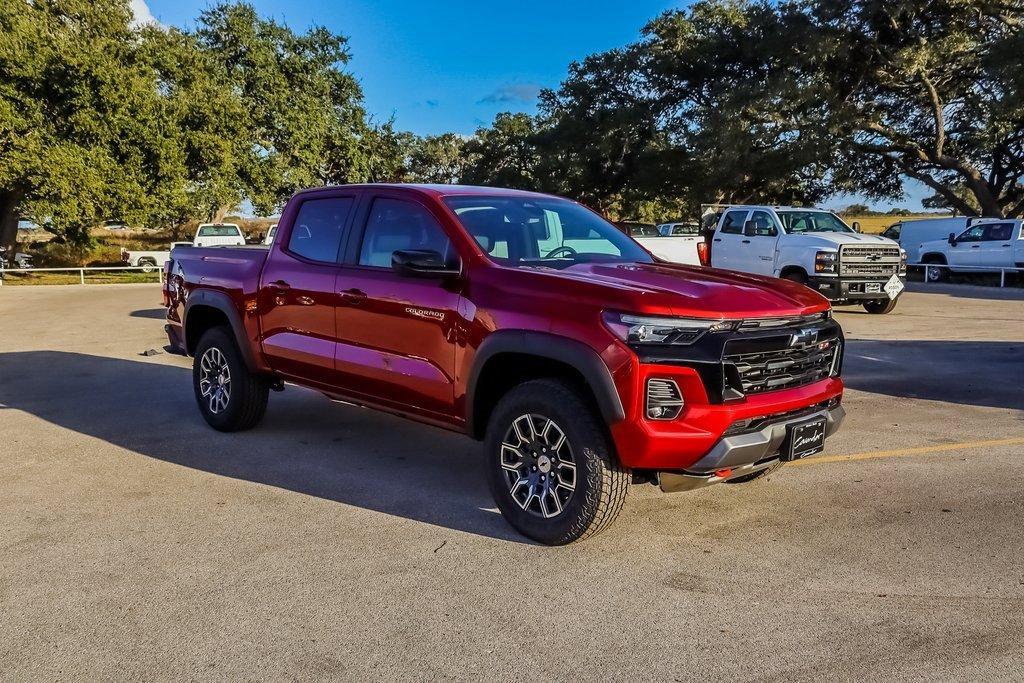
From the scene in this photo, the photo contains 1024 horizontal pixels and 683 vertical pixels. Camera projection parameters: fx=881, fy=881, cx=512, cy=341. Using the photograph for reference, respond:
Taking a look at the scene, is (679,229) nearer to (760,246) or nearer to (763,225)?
(763,225)

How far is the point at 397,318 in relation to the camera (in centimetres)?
520

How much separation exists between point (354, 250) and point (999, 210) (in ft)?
119

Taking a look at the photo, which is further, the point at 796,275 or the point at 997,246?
the point at 997,246

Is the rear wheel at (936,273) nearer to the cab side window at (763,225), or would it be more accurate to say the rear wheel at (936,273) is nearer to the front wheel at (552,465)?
the cab side window at (763,225)

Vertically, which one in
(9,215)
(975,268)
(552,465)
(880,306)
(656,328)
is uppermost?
(9,215)

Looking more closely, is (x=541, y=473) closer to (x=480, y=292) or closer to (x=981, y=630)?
(x=480, y=292)

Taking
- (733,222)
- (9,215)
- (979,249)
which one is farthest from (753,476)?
(9,215)

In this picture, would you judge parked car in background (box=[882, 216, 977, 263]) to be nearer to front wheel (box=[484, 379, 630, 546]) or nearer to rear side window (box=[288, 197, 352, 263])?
rear side window (box=[288, 197, 352, 263])

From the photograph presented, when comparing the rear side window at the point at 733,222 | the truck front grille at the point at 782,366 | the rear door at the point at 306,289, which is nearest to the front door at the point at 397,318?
the rear door at the point at 306,289

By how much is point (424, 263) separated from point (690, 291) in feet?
4.65

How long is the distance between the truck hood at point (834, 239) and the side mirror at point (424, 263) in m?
12.2

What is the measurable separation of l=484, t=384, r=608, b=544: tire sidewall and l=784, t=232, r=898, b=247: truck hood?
1238 centimetres

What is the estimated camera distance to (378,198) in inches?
224

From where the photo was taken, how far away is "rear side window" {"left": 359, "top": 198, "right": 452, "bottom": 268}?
5223mm
